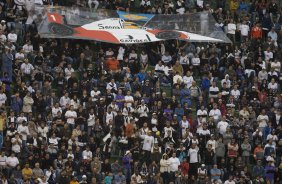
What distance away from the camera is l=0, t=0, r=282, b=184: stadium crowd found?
47.9m

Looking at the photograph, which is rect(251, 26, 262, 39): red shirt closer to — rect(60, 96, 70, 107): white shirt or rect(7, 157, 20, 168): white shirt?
rect(60, 96, 70, 107): white shirt

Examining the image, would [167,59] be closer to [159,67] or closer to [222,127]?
[159,67]

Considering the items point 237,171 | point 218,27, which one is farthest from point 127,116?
point 218,27

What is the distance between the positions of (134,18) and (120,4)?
61.7 inches

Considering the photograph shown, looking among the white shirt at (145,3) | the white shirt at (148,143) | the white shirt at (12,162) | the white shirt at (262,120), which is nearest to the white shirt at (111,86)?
the white shirt at (148,143)

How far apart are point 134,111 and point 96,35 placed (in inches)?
220

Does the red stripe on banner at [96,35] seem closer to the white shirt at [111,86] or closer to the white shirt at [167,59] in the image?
the white shirt at [167,59]

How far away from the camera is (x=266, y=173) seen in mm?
50250

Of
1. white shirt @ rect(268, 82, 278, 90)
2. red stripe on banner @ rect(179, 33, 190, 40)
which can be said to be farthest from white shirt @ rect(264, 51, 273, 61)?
red stripe on banner @ rect(179, 33, 190, 40)

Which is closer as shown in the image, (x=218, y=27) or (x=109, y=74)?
(x=109, y=74)

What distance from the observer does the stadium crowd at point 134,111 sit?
1885 inches

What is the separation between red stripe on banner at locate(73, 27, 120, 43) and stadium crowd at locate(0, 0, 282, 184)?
557 mm

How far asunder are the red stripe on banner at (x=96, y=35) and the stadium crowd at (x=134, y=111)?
0.56m

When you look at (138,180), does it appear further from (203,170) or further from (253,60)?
(253,60)
